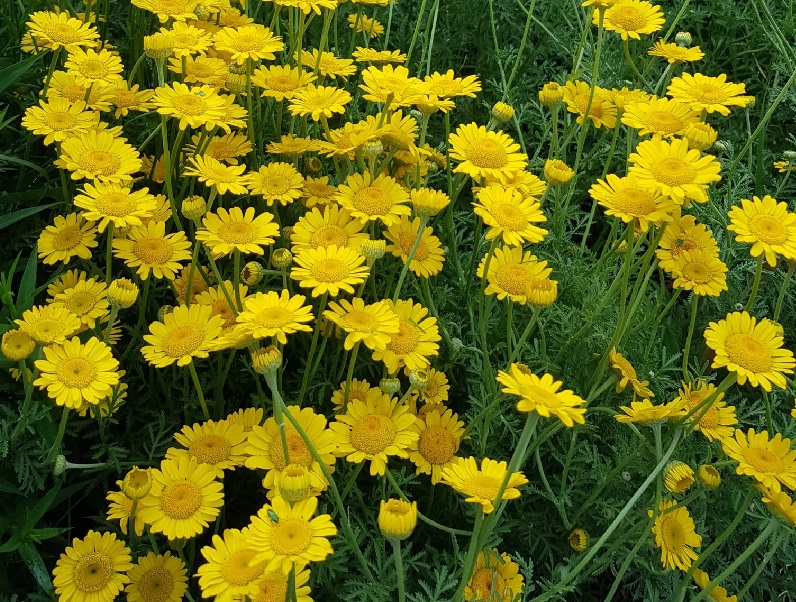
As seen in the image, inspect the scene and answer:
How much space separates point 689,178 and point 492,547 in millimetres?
802

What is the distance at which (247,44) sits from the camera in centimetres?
191

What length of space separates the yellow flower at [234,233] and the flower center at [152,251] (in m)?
0.12

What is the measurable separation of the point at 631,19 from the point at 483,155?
26.2 inches

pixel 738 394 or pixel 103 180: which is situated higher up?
pixel 103 180

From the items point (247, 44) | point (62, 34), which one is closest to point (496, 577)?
point (247, 44)

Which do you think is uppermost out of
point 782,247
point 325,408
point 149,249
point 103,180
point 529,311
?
point 782,247

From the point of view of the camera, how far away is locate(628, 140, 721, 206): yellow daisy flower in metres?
1.52

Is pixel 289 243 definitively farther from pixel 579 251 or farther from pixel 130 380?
pixel 579 251

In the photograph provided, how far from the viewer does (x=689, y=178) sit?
5.09ft

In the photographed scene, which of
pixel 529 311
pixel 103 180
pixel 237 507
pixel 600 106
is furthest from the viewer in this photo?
pixel 600 106

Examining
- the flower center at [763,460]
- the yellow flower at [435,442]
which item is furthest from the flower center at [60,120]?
the flower center at [763,460]

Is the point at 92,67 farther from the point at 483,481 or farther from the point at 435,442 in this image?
the point at 483,481

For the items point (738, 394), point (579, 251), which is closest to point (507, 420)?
point (579, 251)

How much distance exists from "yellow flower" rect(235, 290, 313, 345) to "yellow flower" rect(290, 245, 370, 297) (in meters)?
0.06
